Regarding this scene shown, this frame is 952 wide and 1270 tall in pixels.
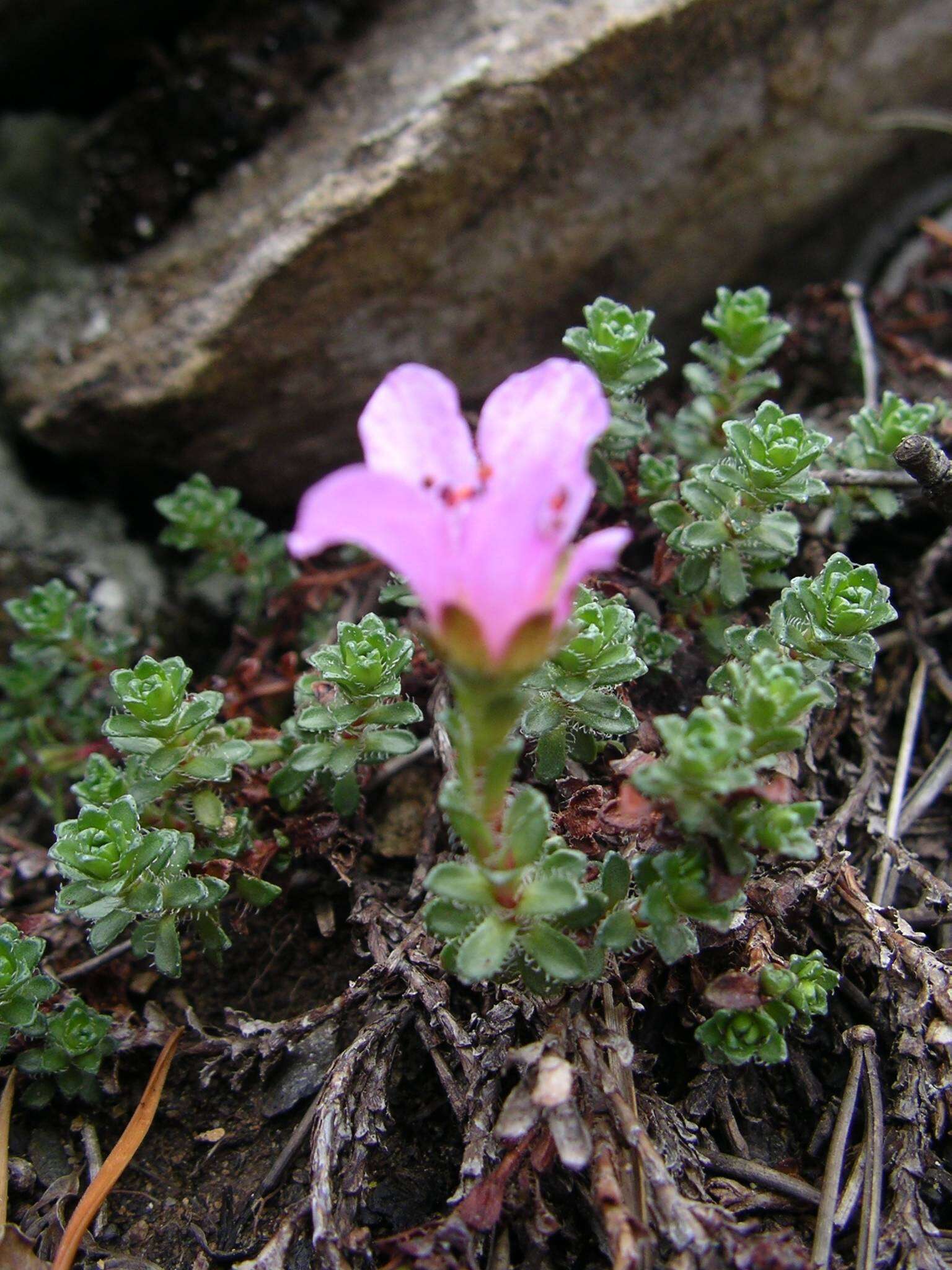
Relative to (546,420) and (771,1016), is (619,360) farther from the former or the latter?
(771,1016)

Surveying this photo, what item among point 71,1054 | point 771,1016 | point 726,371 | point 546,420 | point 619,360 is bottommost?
point 771,1016

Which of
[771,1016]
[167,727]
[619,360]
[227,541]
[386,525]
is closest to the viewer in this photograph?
[386,525]

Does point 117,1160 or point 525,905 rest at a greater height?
point 525,905

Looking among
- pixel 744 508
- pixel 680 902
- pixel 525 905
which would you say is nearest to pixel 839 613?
pixel 744 508

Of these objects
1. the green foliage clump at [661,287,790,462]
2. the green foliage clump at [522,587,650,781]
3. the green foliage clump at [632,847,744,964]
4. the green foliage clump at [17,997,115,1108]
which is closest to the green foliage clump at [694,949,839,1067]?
the green foliage clump at [632,847,744,964]

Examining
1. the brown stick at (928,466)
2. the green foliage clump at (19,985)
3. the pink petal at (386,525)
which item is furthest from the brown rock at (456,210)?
the pink petal at (386,525)

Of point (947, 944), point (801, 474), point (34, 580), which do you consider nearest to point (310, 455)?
point (34, 580)

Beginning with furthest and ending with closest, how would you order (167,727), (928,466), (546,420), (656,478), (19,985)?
1. (656,478)
2. (928,466)
3. (167,727)
4. (19,985)
5. (546,420)
